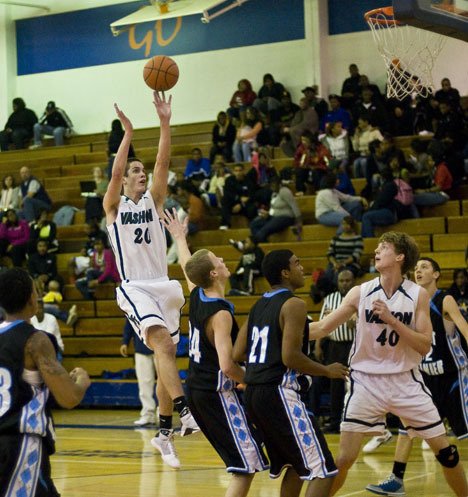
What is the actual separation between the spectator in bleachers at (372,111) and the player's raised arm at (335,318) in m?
11.3

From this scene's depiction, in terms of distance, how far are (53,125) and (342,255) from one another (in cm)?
1055

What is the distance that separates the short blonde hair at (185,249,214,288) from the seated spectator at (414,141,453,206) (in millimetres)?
10026

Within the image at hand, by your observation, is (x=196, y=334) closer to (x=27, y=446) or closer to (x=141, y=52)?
(x=27, y=446)

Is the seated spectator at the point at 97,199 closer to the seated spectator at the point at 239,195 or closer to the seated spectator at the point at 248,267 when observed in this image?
the seated spectator at the point at 239,195

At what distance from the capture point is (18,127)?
2294cm

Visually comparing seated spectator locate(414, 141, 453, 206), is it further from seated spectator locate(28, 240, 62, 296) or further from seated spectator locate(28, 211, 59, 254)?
seated spectator locate(28, 211, 59, 254)

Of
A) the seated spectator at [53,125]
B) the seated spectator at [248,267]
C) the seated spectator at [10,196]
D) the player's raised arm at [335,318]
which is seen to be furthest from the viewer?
the seated spectator at [53,125]

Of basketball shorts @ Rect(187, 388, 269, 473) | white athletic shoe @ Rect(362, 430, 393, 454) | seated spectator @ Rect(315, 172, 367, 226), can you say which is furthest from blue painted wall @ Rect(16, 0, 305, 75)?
basketball shorts @ Rect(187, 388, 269, 473)

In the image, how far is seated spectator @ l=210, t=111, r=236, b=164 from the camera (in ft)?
62.5

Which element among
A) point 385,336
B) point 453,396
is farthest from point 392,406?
point 453,396

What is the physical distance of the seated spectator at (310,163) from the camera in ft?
56.0

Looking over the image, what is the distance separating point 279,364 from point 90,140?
57.9 ft

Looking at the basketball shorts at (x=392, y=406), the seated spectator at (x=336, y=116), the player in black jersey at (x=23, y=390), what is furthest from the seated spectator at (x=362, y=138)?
the player in black jersey at (x=23, y=390)

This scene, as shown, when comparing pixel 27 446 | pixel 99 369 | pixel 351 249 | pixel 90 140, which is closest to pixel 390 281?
pixel 27 446
